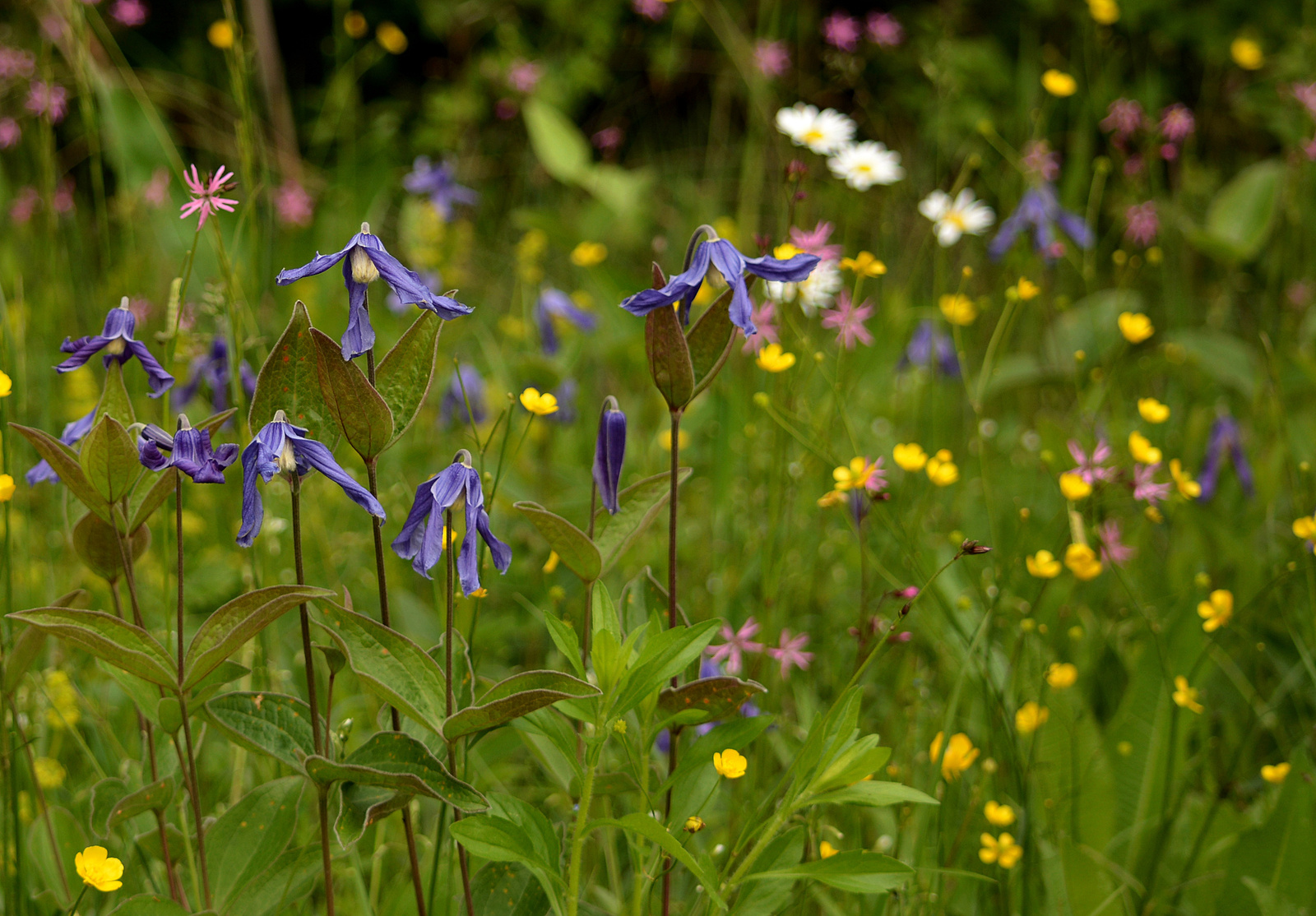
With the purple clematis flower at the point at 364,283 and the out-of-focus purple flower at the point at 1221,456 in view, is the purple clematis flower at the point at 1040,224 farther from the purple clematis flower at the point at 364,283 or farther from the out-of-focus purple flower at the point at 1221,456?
the purple clematis flower at the point at 364,283

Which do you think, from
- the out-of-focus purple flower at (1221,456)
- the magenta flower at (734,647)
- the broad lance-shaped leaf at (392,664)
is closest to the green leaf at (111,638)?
the broad lance-shaped leaf at (392,664)

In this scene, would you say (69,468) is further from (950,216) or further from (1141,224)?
(1141,224)

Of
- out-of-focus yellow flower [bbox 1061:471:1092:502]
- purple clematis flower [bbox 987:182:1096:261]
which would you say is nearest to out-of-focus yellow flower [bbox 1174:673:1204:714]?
out-of-focus yellow flower [bbox 1061:471:1092:502]

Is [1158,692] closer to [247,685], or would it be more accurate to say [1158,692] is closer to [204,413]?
[247,685]

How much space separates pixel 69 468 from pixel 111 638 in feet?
0.45

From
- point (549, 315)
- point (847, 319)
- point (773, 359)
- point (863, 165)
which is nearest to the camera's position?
point (773, 359)

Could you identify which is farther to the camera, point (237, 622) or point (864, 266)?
point (864, 266)

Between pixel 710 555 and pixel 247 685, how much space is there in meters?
0.85

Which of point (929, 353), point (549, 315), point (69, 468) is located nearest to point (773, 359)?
point (69, 468)

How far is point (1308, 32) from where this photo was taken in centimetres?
203

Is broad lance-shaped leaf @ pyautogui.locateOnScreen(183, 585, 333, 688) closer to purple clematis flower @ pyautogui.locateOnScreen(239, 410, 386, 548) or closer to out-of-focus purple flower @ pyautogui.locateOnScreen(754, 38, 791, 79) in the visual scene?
purple clematis flower @ pyautogui.locateOnScreen(239, 410, 386, 548)

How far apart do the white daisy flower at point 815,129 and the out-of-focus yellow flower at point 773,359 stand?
1.42ft

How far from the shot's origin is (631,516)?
99 cm

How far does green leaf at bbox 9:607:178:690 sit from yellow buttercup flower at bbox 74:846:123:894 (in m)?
0.17
